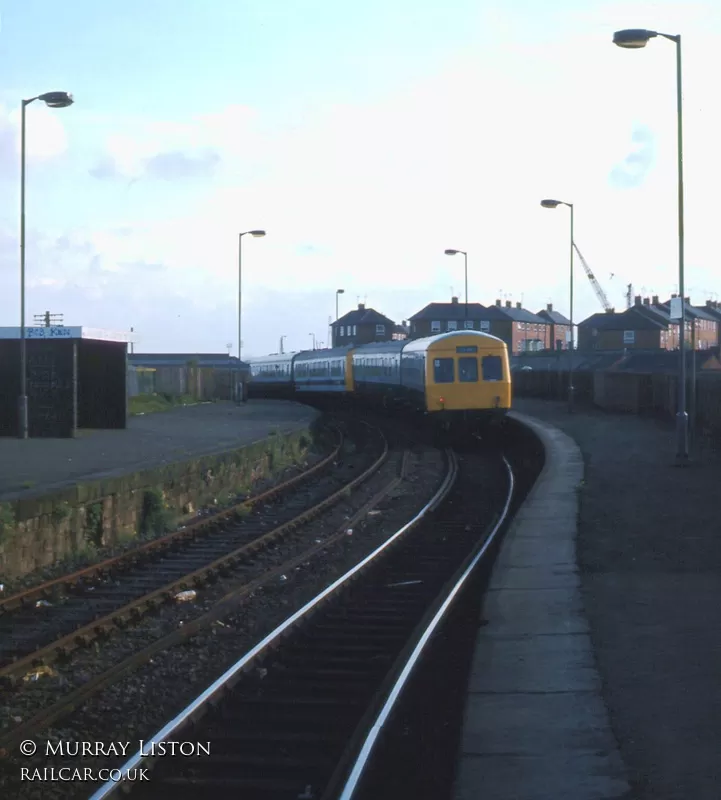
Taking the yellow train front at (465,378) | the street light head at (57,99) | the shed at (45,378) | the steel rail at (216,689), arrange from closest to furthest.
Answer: the steel rail at (216,689) → the street light head at (57,99) → the shed at (45,378) → the yellow train front at (465,378)

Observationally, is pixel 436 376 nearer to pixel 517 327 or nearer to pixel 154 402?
pixel 154 402

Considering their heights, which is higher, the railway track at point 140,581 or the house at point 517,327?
the house at point 517,327

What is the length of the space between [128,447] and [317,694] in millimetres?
15542

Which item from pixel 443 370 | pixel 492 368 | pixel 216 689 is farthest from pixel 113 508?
pixel 492 368

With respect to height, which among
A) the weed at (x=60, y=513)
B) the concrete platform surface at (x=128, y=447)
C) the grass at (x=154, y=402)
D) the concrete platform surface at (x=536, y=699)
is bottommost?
the concrete platform surface at (x=536, y=699)

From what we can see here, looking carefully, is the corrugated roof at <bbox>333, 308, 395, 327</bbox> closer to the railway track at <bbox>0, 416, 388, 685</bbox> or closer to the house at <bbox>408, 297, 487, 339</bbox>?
the house at <bbox>408, 297, 487, 339</bbox>

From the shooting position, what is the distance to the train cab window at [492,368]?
102ft

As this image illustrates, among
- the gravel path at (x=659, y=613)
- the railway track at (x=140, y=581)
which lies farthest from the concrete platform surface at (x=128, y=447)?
the gravel path at (x=659, y=613)

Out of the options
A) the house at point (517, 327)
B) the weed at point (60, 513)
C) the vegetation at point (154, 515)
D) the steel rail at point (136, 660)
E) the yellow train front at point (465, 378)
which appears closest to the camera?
Answer: the steel rail at point (136, 660)

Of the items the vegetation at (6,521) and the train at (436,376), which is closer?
the vegetation at (6,521)

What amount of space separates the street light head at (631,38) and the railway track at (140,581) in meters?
8.88

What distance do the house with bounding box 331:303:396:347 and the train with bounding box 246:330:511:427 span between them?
8221cm

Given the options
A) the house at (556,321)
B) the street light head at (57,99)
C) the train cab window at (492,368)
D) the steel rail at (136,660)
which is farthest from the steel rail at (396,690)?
the house at (556,321)

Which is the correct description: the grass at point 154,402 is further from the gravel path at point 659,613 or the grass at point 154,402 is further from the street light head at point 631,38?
the street light head at point 631,38
